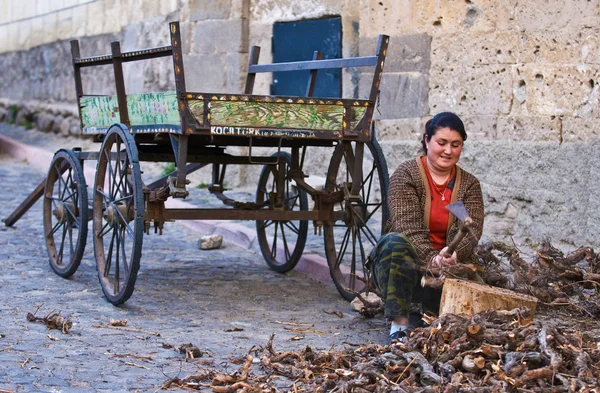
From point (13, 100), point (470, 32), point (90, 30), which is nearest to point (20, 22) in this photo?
point (13, 100)

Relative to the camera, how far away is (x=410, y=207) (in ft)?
15.6

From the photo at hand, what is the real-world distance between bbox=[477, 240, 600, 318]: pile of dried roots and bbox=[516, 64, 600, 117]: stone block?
1.66 m

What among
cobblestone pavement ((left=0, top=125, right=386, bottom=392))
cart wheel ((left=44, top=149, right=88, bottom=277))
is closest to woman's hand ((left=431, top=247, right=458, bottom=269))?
cobblestone pavement ((left=0, top=125, right=386, bottom=392))

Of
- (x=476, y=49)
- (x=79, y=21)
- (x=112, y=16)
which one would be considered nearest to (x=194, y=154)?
(x=476, y=49)

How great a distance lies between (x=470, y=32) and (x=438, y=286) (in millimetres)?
3695

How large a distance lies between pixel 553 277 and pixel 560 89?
2158mm

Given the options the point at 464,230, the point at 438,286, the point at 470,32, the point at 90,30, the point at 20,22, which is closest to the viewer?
the point at 464,230

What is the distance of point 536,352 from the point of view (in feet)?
12.2

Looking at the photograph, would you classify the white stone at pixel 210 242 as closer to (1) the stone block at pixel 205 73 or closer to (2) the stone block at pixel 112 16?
(1) the stone block at pixel 205 73

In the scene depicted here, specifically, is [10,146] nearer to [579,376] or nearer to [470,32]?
[470,32]

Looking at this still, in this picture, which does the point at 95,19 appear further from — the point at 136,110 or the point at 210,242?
the point at 136,110

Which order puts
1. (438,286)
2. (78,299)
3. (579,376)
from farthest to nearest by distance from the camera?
(78,299), (438,286), (579,376)

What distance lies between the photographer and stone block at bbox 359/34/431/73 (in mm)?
8203

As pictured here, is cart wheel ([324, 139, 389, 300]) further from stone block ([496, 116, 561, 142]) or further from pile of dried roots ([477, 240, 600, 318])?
stone block ([496, 116, 561, 142])
